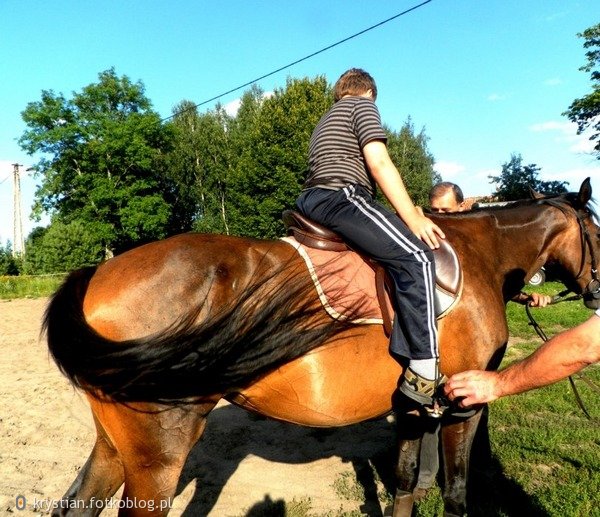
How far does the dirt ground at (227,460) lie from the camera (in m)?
3.68

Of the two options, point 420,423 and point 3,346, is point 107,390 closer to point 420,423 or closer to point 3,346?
point 420,423

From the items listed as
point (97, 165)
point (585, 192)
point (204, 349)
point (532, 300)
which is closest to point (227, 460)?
point (204, 349)

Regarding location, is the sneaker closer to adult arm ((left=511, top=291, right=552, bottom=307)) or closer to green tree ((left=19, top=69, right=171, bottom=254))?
adult arm ((left=511, top=291, right=552, bottom=307))

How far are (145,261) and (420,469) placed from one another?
275 centimetres

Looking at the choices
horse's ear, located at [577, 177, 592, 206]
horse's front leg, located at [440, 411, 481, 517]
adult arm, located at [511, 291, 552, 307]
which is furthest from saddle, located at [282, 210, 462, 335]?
adult arm, located at [511, 291, 552, 307]

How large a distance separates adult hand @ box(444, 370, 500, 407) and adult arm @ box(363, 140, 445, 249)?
977 millimetres

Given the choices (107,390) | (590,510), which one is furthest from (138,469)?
(590,510)

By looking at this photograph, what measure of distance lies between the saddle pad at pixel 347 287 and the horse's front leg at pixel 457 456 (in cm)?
83

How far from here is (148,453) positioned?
2223 millimetres

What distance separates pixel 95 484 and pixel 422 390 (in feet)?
6.35

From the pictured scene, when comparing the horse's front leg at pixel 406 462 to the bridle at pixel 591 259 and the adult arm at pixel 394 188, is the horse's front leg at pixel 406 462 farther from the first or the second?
the bridle at pixel 591 259

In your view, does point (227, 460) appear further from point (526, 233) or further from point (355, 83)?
point (355, 83)

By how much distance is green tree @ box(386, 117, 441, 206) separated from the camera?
147 ft

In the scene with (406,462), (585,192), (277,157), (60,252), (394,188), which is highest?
(277,157)
